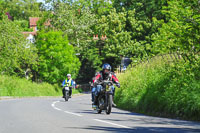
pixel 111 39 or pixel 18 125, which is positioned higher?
pixel 111 39

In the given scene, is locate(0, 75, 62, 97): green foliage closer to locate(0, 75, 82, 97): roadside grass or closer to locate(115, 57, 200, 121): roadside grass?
locate(0, 75, 82, 97): roadside grass

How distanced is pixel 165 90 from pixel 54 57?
138 feet

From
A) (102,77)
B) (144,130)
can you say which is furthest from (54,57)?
(144,130)

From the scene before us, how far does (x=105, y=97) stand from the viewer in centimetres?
1518

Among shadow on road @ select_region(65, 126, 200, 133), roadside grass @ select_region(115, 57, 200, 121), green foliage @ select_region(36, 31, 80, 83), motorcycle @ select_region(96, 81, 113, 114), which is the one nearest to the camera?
shadow on road @ select_region(65, 126, 200, 133)

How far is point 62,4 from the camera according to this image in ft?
227

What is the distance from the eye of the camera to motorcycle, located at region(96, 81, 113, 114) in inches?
584

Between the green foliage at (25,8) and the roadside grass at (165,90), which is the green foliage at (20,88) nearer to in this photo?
the roadside grass at (165,90)

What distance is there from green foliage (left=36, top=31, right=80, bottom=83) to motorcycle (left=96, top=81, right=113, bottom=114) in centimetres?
4115

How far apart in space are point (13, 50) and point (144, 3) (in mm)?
18728

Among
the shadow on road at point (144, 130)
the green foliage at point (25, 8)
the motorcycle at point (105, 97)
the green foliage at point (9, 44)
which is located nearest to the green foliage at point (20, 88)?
the green foliage at point (9, 44)

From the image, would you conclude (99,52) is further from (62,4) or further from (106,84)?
(106,84)

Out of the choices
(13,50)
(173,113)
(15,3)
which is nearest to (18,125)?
(173,113)

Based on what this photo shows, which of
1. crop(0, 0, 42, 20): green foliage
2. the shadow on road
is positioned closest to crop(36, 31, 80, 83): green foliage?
the shadow on road
